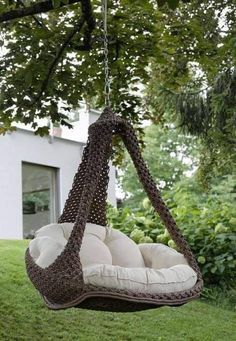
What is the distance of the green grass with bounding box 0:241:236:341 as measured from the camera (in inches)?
153

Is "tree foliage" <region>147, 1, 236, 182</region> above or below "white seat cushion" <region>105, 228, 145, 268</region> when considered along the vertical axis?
above

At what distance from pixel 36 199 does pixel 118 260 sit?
20.7ft

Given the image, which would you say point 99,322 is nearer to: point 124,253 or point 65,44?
point 124,253

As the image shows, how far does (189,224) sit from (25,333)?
2655mm

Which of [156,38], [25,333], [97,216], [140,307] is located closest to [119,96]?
[156,38]

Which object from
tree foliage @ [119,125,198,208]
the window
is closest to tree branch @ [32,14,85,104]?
the window

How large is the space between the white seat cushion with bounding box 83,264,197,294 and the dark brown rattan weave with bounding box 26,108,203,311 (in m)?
0.02

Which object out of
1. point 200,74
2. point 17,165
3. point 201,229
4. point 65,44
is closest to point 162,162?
point 17,165

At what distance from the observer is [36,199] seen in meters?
8.62

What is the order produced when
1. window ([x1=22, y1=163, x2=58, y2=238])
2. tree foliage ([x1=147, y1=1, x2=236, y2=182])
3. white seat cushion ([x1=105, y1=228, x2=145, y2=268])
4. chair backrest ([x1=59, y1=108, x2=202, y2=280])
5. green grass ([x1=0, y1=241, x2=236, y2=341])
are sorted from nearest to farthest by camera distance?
1. chair backrest ([x1=59, y1=108, x2=202, y2=280])
2. white seat cushion ([x1=105, y1=228, x2=145, y2=268])
3. tree foliage ([x1=147, y1=1, x2=236, y2=182])
4. green grass ([x1=0, y1=241, x2=236, y2=341])
5. window ([x1=22, y1=163, x2=58, y2=238])

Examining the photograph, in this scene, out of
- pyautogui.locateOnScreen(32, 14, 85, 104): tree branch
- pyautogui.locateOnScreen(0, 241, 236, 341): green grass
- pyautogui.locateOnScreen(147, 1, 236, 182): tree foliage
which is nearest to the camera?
pyautogui.locateOnScreen(32, 14, 85, 104): tree branch

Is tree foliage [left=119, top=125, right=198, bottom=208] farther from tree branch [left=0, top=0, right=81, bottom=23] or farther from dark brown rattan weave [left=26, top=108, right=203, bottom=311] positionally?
dark brown rattan weave [left=26, top=108, right=203, bottom=311]

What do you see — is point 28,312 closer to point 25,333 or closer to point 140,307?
point 25,333

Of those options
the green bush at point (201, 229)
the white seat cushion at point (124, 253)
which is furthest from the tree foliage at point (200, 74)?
the white seat cushion at point (124, 253)
